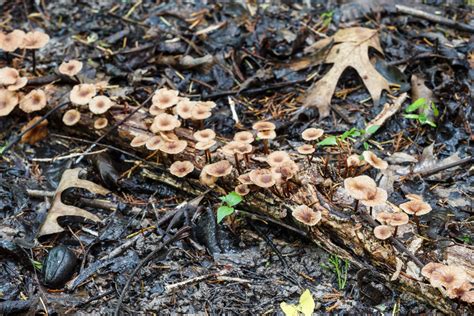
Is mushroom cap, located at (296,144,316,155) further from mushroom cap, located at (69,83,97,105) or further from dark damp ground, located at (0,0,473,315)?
mushroom cap, located at (69,83,97,105)

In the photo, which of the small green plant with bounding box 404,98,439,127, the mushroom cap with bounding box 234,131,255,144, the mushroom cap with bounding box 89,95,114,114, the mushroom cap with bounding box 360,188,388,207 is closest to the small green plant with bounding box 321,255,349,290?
the mushroom cap with bounding box 360,188,388,207

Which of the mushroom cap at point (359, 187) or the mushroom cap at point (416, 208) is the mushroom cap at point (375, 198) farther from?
the mushroom cap at point (416, 208)

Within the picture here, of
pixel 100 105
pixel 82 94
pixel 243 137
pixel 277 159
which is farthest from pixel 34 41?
pixel 277 159

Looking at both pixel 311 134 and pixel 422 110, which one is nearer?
pixel 311 134

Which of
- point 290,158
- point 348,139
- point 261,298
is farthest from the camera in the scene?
point 348,139

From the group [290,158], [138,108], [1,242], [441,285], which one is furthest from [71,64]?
[441,285]

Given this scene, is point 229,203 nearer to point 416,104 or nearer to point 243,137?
point 243,137

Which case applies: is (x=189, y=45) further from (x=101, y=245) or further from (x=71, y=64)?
(x=101, y=245)
